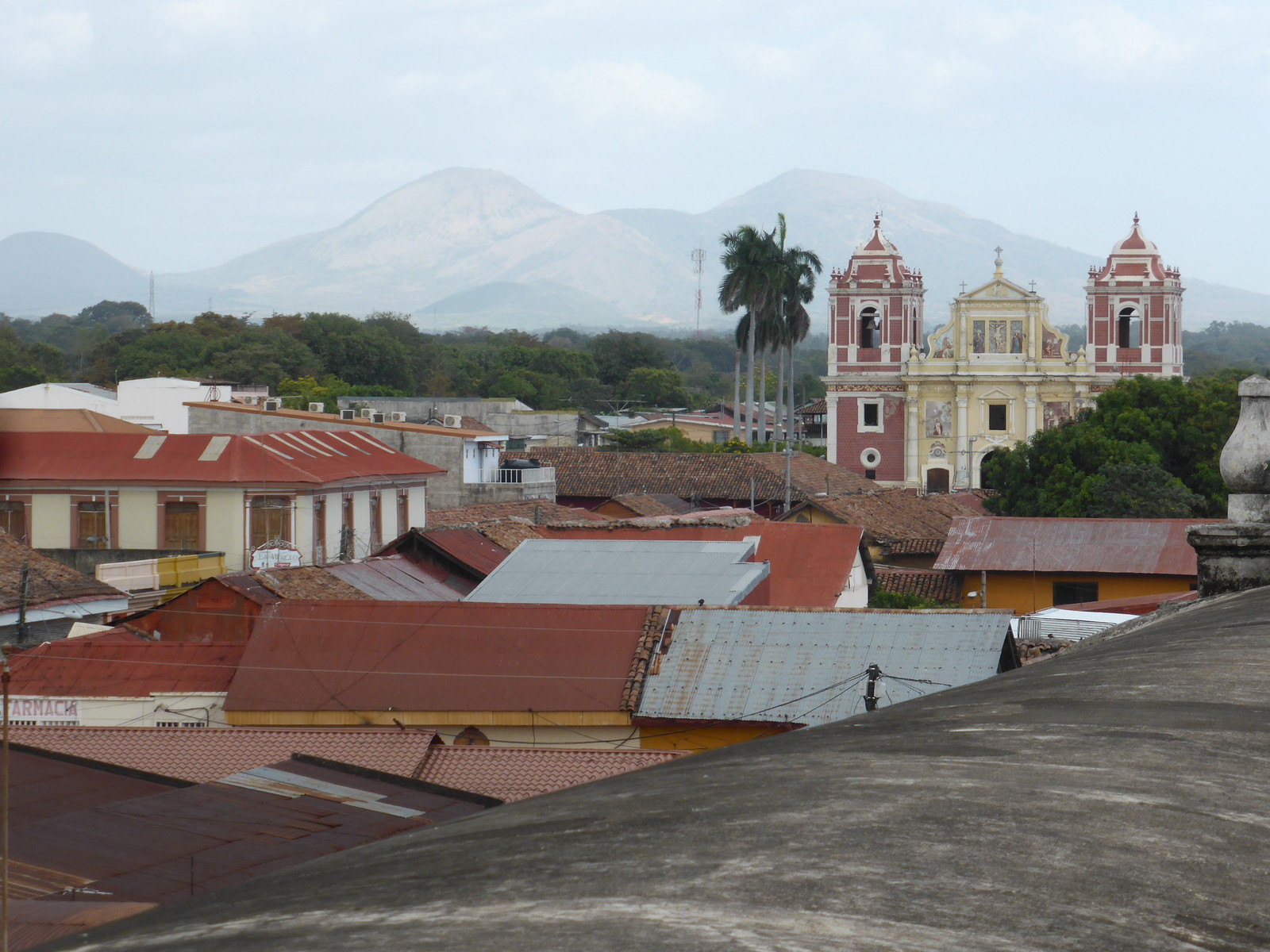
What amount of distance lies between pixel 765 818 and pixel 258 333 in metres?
72.8

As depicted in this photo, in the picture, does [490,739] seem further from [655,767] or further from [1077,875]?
[1077,875]

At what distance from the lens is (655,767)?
396 centimetres

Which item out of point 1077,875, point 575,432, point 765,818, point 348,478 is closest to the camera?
point 1077,875

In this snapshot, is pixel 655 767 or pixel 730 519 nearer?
pixel 655 767

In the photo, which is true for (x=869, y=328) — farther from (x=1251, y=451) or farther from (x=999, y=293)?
(x=1251, y=451)

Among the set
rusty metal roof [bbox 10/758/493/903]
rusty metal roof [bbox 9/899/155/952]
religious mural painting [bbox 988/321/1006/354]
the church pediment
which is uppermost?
the church pediment

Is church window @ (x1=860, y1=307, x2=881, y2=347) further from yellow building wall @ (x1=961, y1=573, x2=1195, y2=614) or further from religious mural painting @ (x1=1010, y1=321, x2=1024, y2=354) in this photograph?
yellow building wall @ (x1=961, y1=573, x2=1195, y2=614)

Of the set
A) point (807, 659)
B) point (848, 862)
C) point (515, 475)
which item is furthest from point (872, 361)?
point (848, 862)

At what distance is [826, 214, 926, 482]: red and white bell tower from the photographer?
189 feet

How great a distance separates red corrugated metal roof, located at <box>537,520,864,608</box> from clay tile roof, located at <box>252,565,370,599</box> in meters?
5.43

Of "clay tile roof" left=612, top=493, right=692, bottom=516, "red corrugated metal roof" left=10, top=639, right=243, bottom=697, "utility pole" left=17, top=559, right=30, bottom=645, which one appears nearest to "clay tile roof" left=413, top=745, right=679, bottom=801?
"red corrugated metal roof" left=10, top=639, right=243, bottom=697

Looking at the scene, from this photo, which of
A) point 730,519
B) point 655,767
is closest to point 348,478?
point 730,519

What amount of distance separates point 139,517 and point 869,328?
39.5 metres

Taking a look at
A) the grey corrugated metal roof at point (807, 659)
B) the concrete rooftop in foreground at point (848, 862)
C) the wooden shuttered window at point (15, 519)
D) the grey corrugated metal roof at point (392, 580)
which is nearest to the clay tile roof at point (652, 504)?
the grey corrugated metal roof at point (392, 580)
